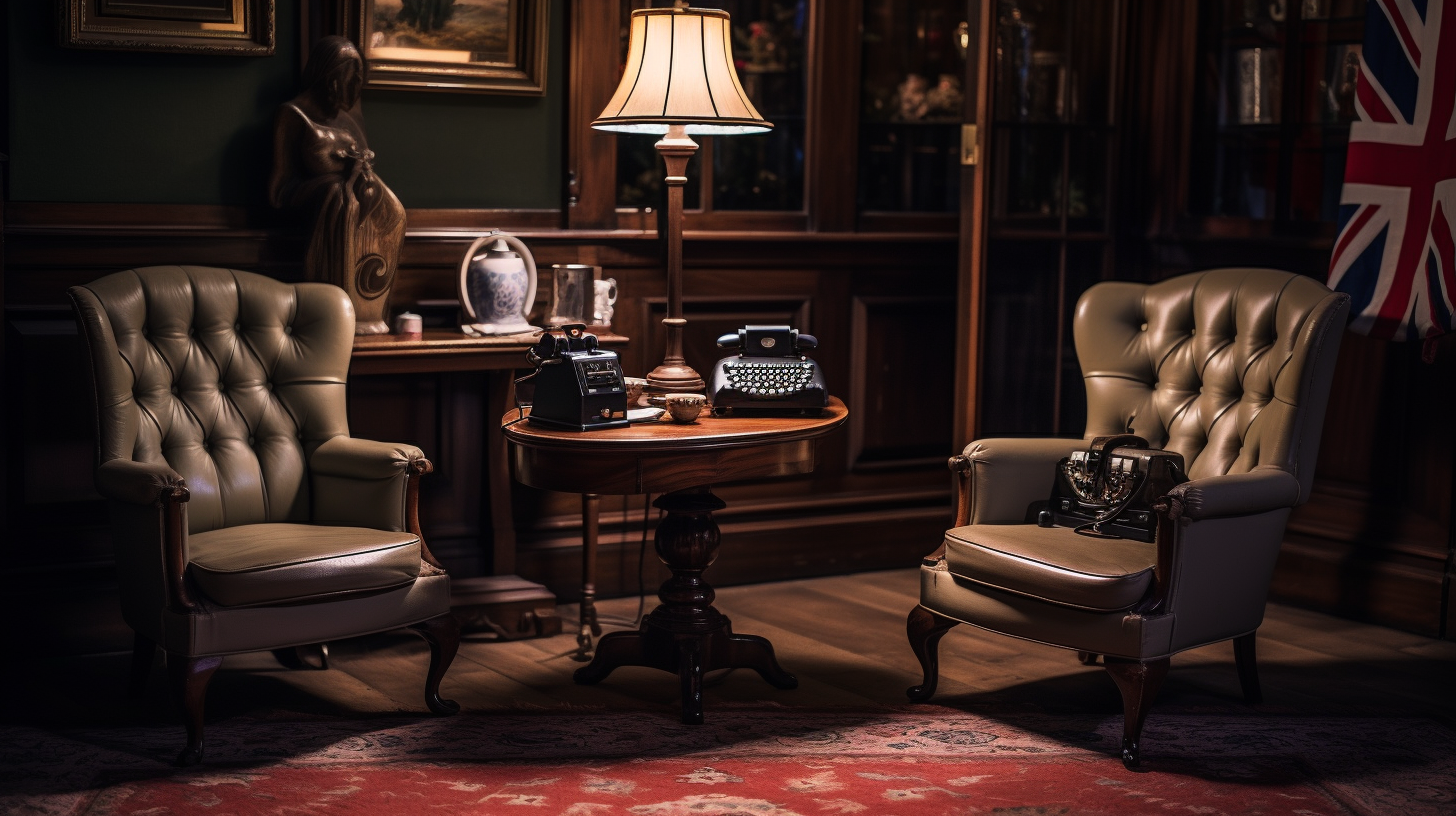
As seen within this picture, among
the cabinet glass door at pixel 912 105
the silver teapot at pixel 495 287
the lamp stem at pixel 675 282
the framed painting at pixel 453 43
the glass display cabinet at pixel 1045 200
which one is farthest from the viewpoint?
the cabinet glass door at pixel 912 105

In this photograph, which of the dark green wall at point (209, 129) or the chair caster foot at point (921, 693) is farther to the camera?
the dark green wall at point (209, 129)

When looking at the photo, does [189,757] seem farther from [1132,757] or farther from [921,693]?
[1132,757]

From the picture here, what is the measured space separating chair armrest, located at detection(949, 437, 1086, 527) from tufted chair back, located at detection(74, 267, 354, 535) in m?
1.55

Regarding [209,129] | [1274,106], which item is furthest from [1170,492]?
[209,129]

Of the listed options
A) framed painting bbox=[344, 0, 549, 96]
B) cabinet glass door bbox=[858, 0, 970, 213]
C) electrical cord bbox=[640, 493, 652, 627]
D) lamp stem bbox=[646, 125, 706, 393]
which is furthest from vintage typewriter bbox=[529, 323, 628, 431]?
cabinet glass door bbox=[858, 0, 970, 213]

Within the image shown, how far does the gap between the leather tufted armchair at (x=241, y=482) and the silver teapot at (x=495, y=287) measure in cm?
44

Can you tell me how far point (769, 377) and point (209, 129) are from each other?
5.49 feet

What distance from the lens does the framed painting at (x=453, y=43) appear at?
4316mm

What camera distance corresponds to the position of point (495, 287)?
13.8 feet

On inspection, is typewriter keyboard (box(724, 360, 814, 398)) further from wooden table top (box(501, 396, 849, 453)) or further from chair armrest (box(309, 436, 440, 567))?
chair armrest (box(309, 436, 440, 567))

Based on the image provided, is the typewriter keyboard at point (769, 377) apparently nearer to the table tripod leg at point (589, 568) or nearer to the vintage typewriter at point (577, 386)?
the vintage typewriter at point (577, 386)

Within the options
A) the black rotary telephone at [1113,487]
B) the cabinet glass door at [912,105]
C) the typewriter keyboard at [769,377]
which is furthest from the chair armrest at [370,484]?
the cabinet glass door at [912,105]

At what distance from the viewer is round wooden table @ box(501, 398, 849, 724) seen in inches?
132

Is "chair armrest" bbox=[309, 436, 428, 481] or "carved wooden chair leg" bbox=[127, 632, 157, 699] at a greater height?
"chair armrest" bbox=[309, 436, 428, 481]
